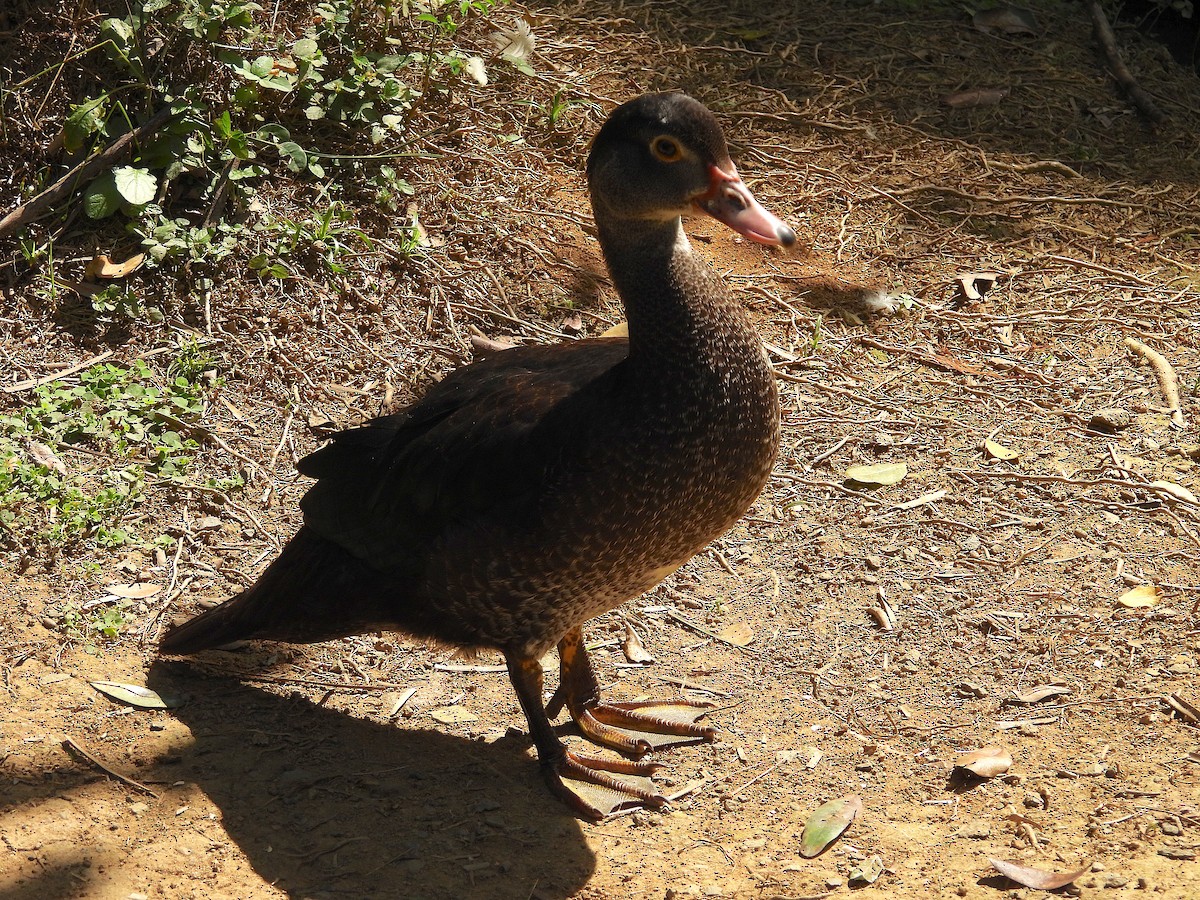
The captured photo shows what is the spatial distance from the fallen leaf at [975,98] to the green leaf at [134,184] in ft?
13.3

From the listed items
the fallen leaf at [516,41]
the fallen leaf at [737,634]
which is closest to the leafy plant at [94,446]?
the fallen leaf at [737,634]

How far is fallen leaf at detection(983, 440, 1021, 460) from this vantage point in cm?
466

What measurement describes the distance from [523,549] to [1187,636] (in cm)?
215

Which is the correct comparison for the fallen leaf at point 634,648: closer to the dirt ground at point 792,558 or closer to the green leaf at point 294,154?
the dirt ground at point 792,558

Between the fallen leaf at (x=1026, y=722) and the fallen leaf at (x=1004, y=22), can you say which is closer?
the fallen leaf at (x=1026, y=722)

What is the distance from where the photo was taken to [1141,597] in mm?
3984

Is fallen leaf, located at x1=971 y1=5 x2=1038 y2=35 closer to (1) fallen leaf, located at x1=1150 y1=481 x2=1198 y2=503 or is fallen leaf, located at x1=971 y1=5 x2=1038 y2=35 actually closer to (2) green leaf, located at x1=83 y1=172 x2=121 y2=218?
(1) fallen leaf, located at x1=1150 y1=481 x2=1198 y2=503

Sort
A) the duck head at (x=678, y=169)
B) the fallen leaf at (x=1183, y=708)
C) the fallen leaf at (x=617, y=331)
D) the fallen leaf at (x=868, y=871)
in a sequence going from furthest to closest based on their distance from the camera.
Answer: the fallen leaf at (x=617, y=331) → the fallen leaf at (x=1183, y=708) → the duck head at (x=678, y=169) → the fallen leaf at (x=868, y=871)

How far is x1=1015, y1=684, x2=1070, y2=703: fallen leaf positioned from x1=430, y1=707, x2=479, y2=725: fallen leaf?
169 cm

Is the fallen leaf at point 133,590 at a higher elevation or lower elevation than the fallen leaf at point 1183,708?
higher

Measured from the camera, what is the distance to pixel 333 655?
404 cm

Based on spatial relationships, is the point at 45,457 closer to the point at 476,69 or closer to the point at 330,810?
the point at 330,810

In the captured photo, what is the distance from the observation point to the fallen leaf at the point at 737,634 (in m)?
4.05

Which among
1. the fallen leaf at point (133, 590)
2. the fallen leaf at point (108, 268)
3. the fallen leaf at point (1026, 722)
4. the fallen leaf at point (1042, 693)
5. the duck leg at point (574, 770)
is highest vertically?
the fallen leaf at point (108, 268)
